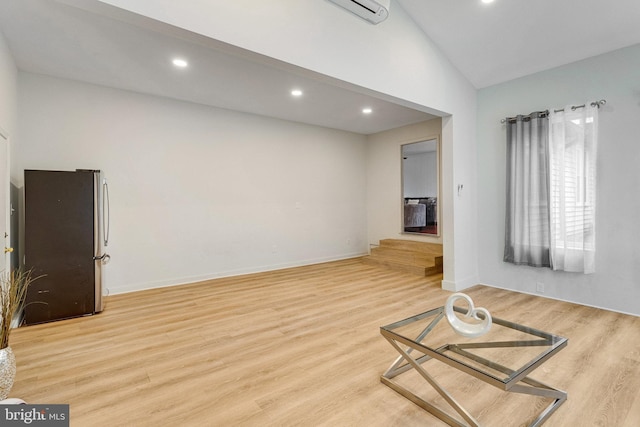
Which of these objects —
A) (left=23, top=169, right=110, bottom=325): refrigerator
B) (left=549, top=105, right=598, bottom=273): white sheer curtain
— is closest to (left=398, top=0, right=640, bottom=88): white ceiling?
(left=549, top=105, right=598, bottom=273): white sheer curtain

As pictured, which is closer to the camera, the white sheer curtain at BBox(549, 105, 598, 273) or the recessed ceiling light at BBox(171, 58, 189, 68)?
the recessed ceiling light at BBox(171, 58, 189, 68)

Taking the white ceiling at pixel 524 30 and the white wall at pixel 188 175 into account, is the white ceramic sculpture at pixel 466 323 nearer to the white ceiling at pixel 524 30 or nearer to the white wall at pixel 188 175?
the white ceiling at pixel 524 30

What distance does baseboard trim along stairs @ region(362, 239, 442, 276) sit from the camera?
17.4 ft

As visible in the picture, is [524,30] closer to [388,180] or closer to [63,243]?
[388,180]

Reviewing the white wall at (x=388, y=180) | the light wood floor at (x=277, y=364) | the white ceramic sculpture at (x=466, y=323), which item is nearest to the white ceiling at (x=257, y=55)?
the white wall at (x=388, y=180)

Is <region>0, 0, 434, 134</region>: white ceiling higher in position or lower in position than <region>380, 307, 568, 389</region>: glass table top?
higher

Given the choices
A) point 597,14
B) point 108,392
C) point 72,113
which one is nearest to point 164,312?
point 108,392

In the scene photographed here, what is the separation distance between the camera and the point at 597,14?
9.98ft

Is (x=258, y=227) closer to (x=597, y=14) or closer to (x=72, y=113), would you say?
(x=72, y=113)

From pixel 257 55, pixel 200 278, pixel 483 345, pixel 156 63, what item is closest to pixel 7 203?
pixel 156 63

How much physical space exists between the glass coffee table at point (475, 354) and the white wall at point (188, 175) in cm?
381

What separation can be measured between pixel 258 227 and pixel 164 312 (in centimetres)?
235

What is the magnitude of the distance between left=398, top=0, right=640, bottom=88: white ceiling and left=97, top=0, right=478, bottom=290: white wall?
0.83ft

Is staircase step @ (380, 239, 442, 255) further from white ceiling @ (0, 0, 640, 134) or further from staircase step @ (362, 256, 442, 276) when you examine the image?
white ceiling @ (0, 0, 640, 134)
